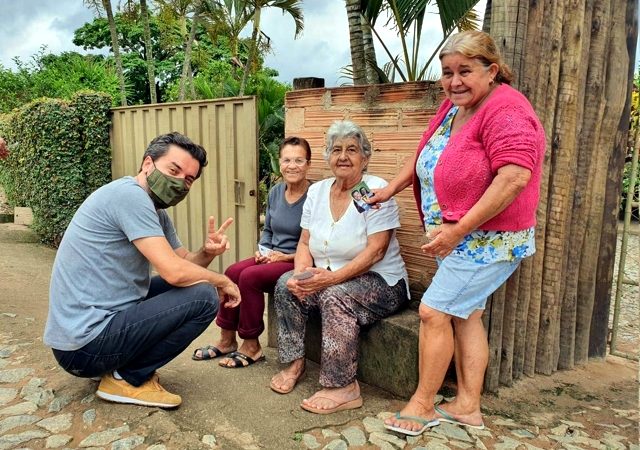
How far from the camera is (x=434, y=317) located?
2.77 meters

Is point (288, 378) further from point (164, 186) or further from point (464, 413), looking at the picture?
point (164, 186)

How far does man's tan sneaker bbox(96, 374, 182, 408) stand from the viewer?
293cm

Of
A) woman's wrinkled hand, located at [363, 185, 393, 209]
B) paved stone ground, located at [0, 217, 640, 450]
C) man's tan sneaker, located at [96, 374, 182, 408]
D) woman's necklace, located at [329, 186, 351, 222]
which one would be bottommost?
paved stone ground, located at [0, 217, 640, 450]

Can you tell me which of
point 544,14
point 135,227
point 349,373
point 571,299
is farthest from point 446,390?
point 544,14

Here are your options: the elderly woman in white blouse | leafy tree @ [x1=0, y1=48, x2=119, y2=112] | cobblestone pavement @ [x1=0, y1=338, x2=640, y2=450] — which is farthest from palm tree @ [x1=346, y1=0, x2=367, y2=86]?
leafy tree @ [x1=0, y1=48, x2=119, y2=112]

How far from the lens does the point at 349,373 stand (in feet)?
10.3

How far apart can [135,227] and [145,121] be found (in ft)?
16.9

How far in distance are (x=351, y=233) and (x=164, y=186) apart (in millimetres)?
1098

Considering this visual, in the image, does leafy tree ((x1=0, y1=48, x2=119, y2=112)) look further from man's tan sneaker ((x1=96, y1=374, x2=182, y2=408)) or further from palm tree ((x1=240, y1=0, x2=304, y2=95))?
man's tan sneaker ((x1=96, y1=374, x2=182, y2=408))

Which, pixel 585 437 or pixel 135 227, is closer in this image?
pixel 135 227

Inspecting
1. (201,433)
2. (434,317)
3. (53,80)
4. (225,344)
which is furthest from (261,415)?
(53,80)

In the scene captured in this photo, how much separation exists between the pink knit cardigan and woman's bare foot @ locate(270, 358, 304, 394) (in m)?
1.34

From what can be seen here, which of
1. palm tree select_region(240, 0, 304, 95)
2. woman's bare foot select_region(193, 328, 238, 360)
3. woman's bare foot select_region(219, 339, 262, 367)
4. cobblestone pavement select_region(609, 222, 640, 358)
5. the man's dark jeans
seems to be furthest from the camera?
palm tree select_region(240, 0, 304, 95)

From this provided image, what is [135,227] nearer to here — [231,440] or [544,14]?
[231,440]
